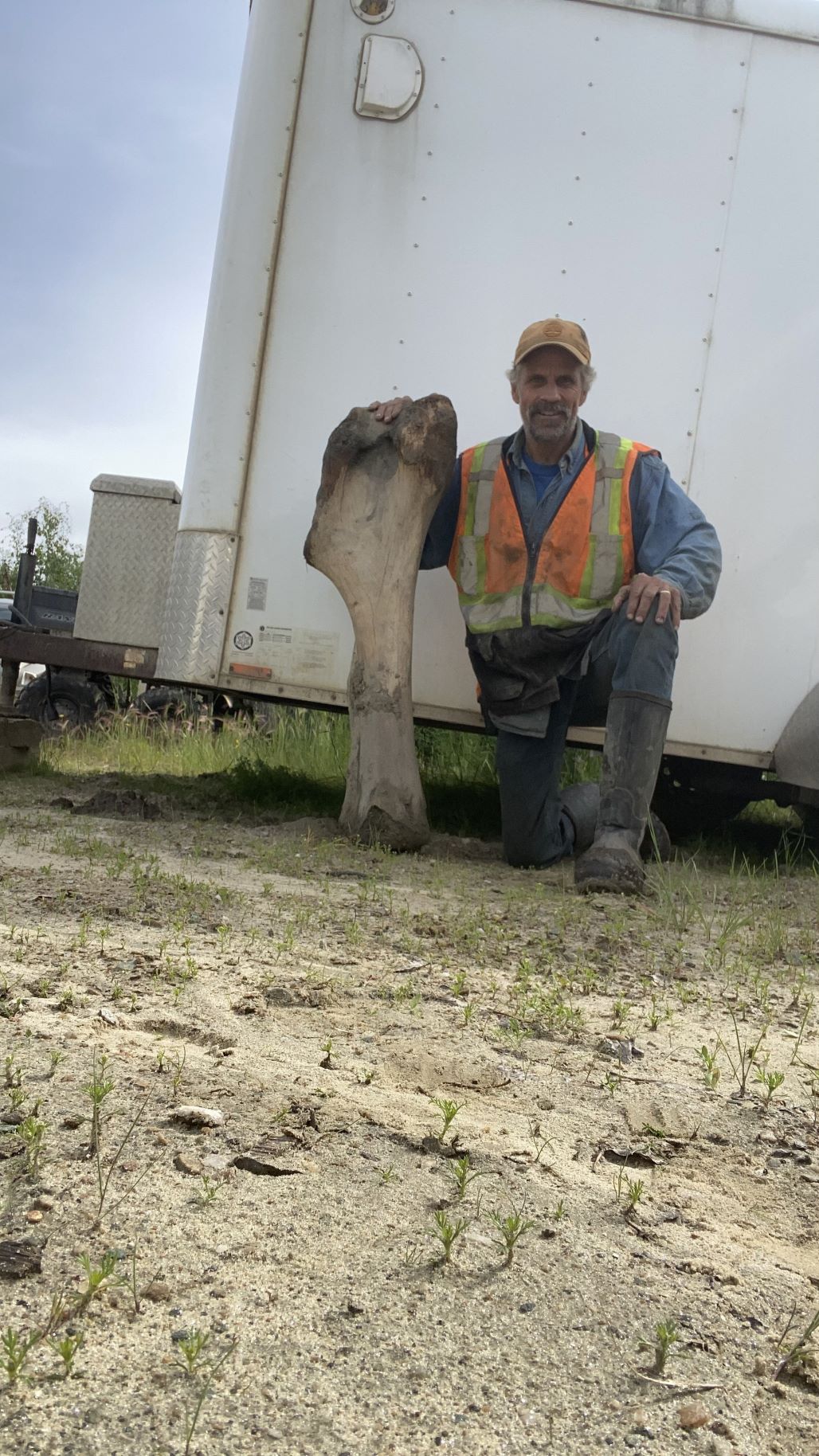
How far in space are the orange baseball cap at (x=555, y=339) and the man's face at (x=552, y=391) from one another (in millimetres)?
25

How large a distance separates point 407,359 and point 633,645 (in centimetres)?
147

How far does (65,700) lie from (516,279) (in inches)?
222

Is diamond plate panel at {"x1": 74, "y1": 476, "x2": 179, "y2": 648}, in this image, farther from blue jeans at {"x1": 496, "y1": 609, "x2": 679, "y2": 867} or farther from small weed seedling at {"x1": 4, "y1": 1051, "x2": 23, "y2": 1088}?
small weed seedling at {"x1": 4, "y1": 1051, "x2": 23, "y2": 1088}

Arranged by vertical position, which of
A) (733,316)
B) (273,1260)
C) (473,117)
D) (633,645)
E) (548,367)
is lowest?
(273,1260)

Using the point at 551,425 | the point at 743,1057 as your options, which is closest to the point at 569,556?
the point at 551,425

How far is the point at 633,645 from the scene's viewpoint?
4.06 m

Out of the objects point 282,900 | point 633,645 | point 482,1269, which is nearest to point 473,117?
point 633,645

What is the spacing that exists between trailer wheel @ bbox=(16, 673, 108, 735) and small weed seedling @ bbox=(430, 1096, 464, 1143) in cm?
755

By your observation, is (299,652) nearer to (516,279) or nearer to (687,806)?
(516,279)

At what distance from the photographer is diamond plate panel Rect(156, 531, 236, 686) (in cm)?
469

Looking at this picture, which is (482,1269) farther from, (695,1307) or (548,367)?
(548,367)

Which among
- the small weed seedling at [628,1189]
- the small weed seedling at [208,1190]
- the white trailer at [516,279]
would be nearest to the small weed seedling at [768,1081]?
the small weed seedling at [628,1189]

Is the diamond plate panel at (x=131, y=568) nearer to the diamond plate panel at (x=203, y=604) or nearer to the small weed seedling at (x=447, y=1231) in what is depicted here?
the diamond plate panel at (x=203, y=604)

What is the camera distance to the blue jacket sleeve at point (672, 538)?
4.11m
